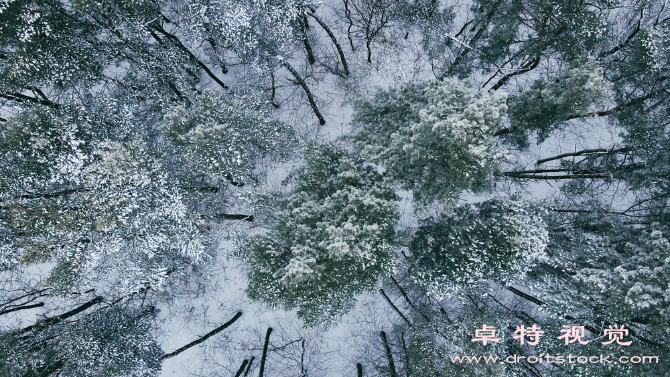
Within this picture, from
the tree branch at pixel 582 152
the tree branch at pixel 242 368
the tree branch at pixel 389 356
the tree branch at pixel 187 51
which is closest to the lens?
the tree branch at pixel 582 152

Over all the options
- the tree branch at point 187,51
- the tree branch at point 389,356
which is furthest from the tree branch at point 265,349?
the tree branch at point 187,51

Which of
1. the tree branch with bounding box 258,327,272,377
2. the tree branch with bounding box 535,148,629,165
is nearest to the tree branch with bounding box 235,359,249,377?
the tree branch with bounding box 258,327,272,377

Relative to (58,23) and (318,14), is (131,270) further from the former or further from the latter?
(318,14)

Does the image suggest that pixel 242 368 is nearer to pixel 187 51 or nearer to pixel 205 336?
pixel 205 336

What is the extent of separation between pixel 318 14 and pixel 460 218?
30.3 ft

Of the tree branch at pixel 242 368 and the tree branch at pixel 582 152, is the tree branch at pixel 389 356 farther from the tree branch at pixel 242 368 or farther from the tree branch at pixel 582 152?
the tree branch at pixel 582 152

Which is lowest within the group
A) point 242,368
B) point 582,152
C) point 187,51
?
point 242,368

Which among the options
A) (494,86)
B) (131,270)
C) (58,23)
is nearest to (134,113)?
(58,23)

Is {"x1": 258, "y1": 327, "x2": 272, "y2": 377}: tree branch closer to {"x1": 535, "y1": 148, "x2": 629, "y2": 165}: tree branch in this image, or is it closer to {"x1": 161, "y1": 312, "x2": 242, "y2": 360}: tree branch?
{"x1": 161, "y1": 312, "x2": 242, "y2": 360}: tree branch

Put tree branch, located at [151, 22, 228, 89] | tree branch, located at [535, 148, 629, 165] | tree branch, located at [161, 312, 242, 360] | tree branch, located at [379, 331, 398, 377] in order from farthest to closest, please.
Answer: tree branch, located at [161, 312, 242, 360] → tree branch, located at [379, 331, 398, 377] → tree branch, located at [151, 22, 228, 89] → tree branch, located at [535, 148, 629, 165]

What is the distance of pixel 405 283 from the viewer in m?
12.4

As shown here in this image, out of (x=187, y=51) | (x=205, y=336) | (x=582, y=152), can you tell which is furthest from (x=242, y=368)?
(x=582, y=152)

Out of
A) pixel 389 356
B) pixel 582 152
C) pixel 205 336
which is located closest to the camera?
pixel 582 152

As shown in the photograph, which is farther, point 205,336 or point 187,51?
point 205,336
